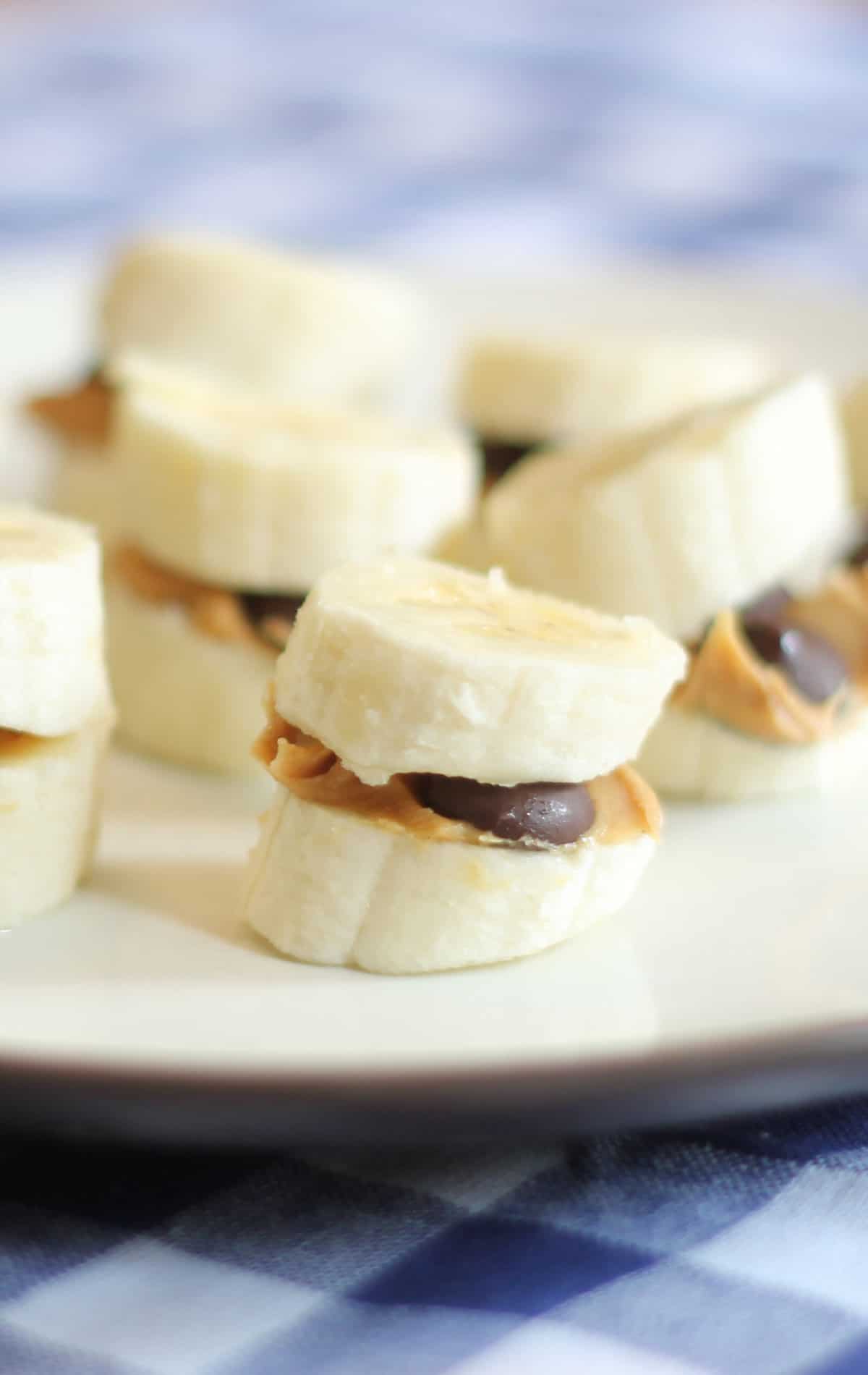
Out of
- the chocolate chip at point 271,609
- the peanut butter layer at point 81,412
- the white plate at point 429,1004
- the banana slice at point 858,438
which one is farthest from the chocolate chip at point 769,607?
the peanut butter layer at point 81,412

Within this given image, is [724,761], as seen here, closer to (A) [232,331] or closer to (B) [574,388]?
(B) [574,388]

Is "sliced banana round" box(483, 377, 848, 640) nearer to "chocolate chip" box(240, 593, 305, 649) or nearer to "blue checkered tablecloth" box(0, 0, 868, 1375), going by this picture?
"chocolate chip" box(240, 593, 305, 649)

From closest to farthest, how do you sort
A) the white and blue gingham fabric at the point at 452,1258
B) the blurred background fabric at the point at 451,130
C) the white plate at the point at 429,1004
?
1. the white and blue gingham fabric at the point at 452,1258
2. the white plate at the point at 429,1004
3. the blurred background fabric at the point at 451,130

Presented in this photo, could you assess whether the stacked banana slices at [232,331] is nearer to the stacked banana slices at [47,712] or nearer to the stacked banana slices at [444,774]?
the stacked banana slices at [47,712]

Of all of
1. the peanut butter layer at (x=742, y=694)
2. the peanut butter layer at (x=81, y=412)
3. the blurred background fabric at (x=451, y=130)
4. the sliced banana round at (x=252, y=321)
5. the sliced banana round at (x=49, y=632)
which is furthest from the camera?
the blurred background fabric at (x=451, y=130)

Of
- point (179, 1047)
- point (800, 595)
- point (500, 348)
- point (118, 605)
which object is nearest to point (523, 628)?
point (179, 1047)

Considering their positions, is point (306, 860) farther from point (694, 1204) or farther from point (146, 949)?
point (694, 1204)
